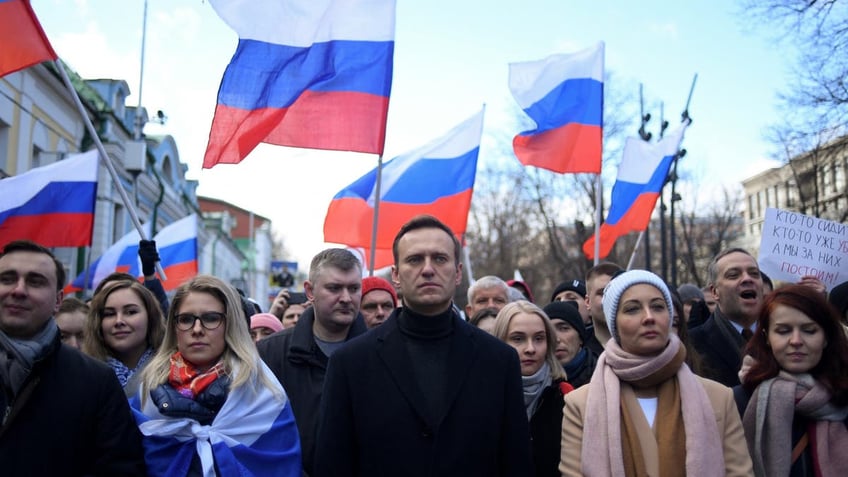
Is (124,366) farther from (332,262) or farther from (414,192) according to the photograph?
(414,192)

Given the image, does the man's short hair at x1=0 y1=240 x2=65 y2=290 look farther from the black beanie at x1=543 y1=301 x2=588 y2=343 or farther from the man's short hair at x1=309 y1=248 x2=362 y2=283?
the black beanie at x1=543 y1=301 x2=588 y2=343

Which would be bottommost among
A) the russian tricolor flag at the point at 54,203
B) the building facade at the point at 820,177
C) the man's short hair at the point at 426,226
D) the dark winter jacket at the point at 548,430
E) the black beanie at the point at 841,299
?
the dark winter jacket at the point at 548,430

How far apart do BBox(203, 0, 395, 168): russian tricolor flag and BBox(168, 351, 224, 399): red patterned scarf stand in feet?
9.04

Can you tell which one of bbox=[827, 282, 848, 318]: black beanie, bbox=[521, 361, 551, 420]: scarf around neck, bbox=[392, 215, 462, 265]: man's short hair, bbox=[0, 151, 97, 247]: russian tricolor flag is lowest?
bbox=[521, 361, 551, 420]: scarf around neck

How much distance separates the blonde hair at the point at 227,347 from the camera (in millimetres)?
3586

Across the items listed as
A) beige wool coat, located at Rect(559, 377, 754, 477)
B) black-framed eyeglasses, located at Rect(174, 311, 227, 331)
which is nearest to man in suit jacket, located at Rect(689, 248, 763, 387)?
beige wool coat, located at Rect(559, 377, 754, 477)

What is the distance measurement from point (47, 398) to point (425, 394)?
1560mm

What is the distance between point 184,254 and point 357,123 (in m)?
5.08

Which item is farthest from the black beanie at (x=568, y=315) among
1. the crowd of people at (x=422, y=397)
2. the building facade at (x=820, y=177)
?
the building facade at (x=820, y=177)

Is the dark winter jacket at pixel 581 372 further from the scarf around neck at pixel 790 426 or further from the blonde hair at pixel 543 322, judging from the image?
the scarf around neck at pixel 790 426

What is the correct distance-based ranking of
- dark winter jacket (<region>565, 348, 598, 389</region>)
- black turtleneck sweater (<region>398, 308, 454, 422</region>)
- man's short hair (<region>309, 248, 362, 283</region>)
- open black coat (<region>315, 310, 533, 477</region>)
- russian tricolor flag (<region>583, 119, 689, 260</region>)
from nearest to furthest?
open black coat (<region>315, 310, 533, 477</region>), black turtleneck sweater (<region>398, 308, 454, 422</region>), man's short hair (<region>309, 248, 362, 283</region>), dark winter jacket (<region>565, 348, 598, 389</region>), russian tricolor flag (<region>583, 119, 689, 260</region>)

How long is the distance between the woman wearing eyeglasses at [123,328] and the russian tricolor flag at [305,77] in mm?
1860

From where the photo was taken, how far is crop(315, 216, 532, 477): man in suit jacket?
120 inches

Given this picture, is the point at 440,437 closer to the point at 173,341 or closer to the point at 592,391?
the point at 592,391
